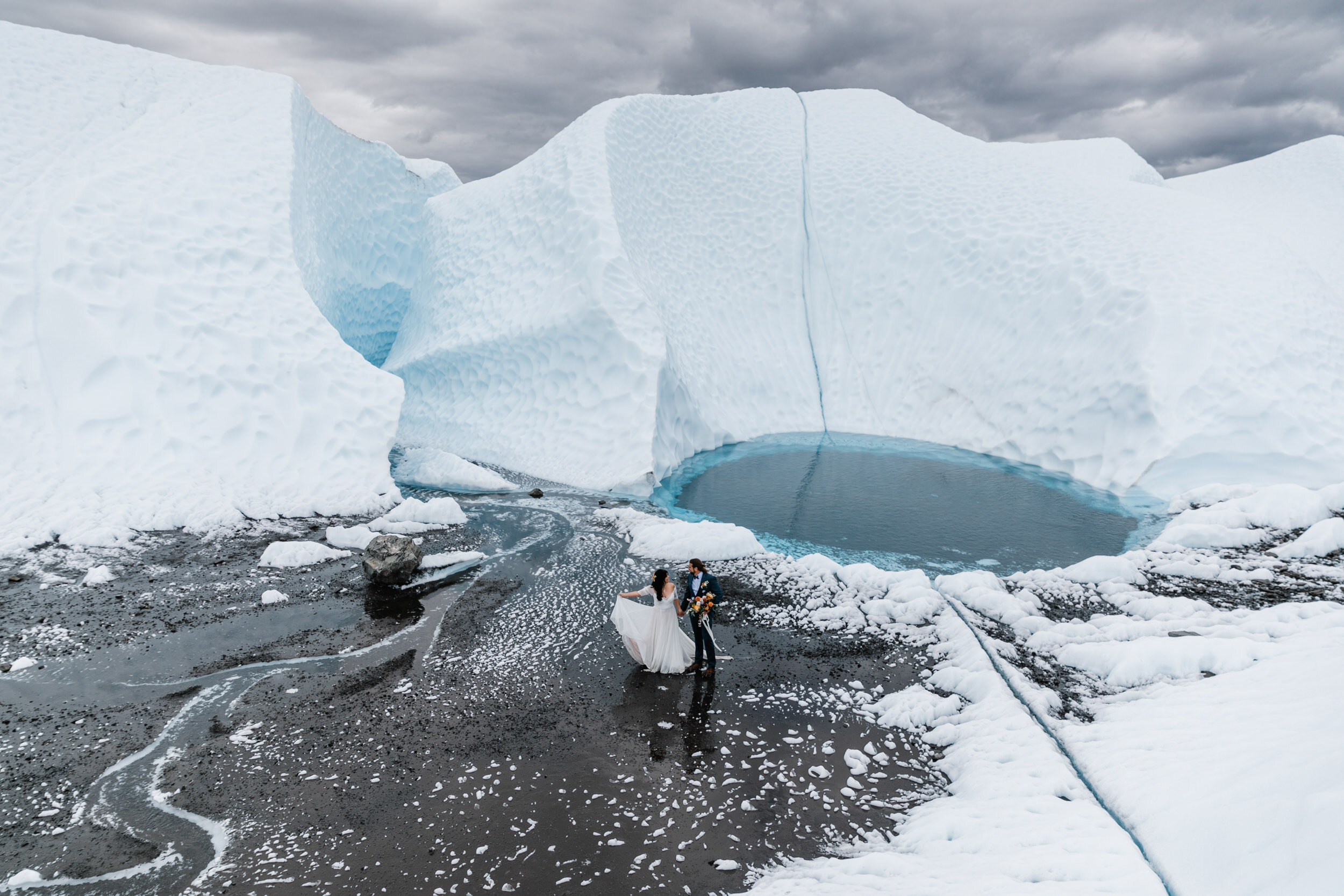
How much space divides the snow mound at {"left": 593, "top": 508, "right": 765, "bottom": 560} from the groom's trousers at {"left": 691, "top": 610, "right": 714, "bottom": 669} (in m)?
3.37

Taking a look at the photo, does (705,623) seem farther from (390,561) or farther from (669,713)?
(390,561)

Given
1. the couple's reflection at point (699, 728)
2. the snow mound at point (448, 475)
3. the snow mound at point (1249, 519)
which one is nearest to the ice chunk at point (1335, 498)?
the snow mound at point (1249, 519)

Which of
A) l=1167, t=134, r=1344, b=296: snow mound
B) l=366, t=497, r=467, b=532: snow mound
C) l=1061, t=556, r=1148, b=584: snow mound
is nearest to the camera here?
l=1061, t=556, r=1148, b=584: snow mound

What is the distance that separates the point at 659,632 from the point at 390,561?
4652 millimetres

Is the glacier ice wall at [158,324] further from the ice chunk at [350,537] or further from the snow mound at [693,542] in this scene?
the snow mound at [693,542]

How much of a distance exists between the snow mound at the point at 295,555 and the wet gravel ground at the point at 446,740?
504mm

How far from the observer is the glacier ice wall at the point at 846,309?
57.9 feet

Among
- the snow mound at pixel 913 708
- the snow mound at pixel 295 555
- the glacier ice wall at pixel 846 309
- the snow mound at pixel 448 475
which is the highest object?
the glacier ice wall at pixel 846 309

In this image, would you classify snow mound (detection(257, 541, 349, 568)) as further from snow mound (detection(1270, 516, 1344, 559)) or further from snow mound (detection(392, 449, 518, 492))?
snow mound (detection(1270, 516, 1344, 559))

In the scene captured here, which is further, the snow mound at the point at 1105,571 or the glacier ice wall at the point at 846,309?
the glacier ice wall at the point at 846,309

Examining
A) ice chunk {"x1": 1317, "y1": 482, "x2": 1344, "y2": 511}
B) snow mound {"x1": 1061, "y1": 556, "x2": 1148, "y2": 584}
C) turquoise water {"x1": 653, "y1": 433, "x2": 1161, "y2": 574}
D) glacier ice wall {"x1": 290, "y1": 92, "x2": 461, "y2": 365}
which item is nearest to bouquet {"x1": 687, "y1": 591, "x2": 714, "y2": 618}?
turquoise water {"x1": 653, "y1": 433, "x2": 1161, "y2": 574}

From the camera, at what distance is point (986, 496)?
17031 mm

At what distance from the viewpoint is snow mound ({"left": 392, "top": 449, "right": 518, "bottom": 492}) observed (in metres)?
16.3

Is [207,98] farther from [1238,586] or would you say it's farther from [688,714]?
[1238,586]
